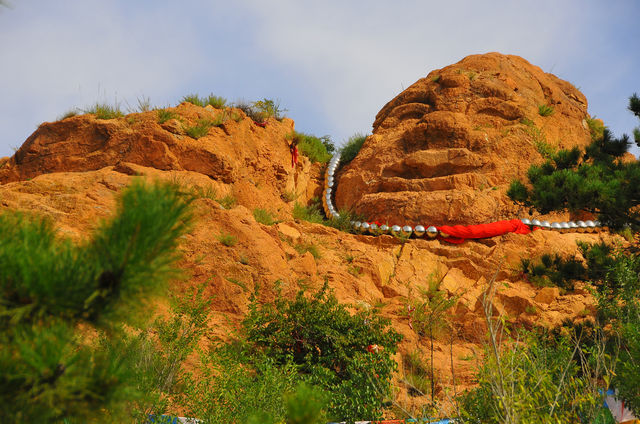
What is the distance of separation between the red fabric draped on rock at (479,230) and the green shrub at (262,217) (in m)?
3.41

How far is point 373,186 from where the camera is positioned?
11.8m

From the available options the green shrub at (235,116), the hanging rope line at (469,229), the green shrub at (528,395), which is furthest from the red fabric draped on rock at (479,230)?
the green shrub at (528,395)

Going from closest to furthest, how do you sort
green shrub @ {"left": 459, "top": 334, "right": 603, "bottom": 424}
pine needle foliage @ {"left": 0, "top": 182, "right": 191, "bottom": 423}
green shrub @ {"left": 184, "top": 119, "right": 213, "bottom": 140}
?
1. pine needle foliage @ {"left": 0, "top": 182, "right": 191, "bottom": 423}
2. green shrub @ {"left": 459, "top": 334, "right": 603, "bottom": 424}
3. green shrub @ {"left": 184, "top": 119, "right": 213, "bottom": 140}

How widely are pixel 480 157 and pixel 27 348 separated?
1090 centimetres

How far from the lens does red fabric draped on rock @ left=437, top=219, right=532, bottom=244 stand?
31.6ft

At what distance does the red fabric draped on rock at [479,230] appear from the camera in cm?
962

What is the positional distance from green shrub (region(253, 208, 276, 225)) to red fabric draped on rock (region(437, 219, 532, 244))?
11.2 ft

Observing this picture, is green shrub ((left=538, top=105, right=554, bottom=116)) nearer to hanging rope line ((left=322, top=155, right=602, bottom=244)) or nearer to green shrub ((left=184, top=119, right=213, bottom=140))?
hanging rope line ((left=322, top=155, right=602, bottom=244))

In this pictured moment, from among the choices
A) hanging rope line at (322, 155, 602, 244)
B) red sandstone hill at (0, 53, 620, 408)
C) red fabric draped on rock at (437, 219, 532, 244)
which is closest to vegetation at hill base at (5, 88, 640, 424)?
red sandstone hill at (0, 53, 620, 408)

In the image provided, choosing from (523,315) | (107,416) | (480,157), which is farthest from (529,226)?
(107,416)

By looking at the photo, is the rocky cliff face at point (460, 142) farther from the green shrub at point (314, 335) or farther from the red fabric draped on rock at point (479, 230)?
the green shrub at point (314, 335)

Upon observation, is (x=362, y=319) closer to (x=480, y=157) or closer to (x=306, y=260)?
(x=306, y=260)

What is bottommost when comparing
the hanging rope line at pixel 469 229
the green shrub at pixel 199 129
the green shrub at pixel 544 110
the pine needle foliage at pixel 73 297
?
the pine needle foliage at pixel 73 297

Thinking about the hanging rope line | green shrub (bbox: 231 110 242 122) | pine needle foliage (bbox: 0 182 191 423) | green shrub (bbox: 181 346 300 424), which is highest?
green shrub (bbox: 231 110 242 122)
